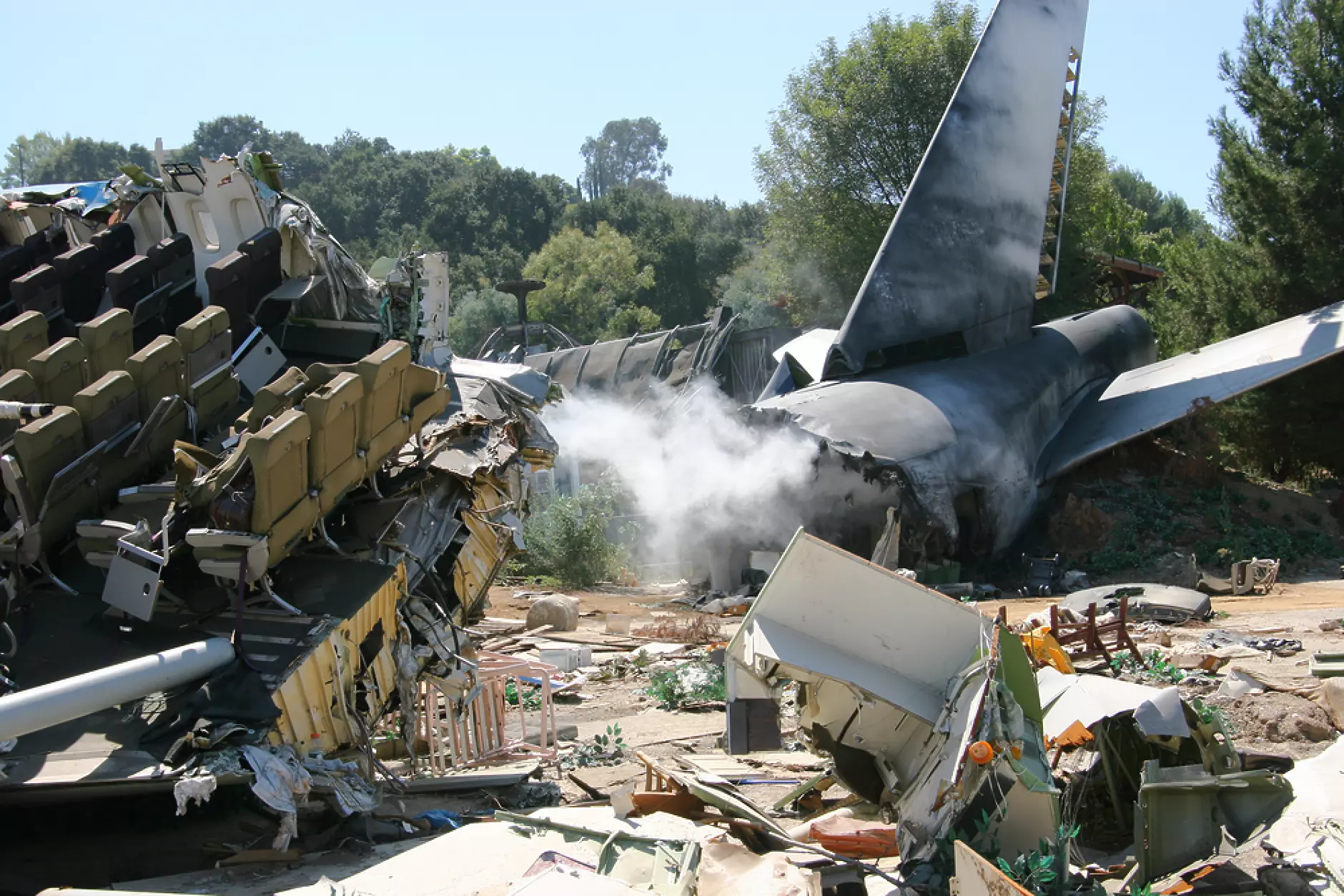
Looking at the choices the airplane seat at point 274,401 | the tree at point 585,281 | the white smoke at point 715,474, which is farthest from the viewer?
the tree at point 585,281

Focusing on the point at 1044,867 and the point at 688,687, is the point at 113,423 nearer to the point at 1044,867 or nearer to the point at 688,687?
the point at 688,687

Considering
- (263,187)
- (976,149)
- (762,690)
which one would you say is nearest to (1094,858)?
(762,690)

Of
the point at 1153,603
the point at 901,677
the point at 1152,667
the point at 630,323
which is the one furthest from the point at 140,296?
the point at 630,323

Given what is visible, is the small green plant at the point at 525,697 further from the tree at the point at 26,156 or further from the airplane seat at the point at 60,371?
the tree at the point at 26,156

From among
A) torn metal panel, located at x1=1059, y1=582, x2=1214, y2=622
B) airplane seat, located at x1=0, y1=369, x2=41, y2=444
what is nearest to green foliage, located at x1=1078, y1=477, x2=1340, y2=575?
torn metal panel, located at x1=1059, y1=582, x2=1214, y2=622

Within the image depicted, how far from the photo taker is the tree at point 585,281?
2470 inches

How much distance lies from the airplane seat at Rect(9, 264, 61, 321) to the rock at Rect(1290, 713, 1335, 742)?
404 inches

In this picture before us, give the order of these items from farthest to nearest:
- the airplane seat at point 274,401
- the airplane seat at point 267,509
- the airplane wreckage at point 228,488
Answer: the airplane seat at point 274,401
the airplane seat at point 267,509
the airplane wreckage at point 228,488

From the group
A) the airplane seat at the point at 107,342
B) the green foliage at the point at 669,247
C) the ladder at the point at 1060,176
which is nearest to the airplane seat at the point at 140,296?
the airplane seat at the point at 107,342

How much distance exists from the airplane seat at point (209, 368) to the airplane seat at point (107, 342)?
1.60 feet

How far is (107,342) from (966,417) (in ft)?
39.0

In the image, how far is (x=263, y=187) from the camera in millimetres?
11172

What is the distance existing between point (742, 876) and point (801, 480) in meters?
10.7

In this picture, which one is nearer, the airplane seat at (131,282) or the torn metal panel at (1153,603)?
the airplane seat at (131,282)
